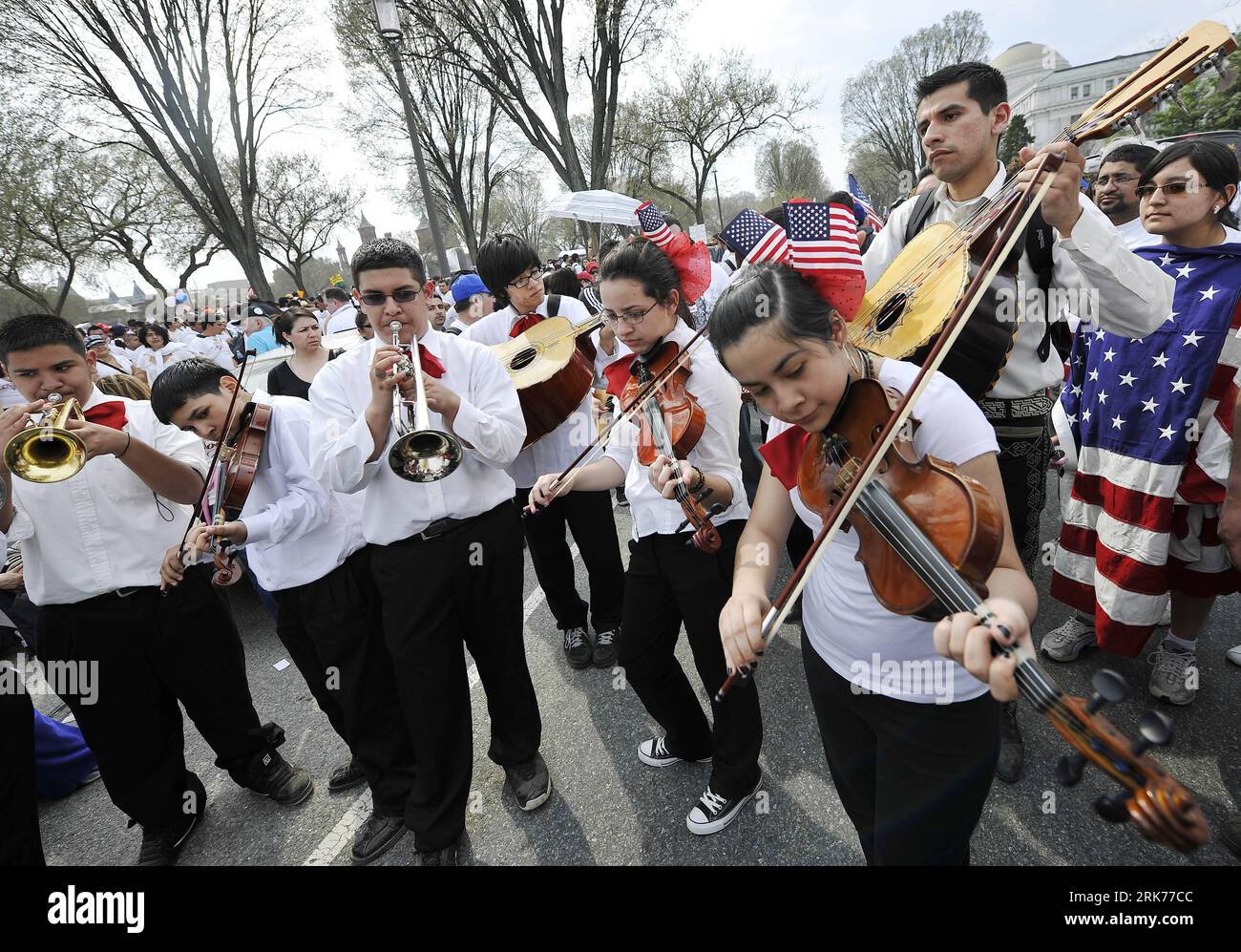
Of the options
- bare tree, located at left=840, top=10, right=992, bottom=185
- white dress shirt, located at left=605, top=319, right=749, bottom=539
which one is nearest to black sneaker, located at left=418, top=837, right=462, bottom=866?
white dress shirt, located at left=605, top=319, right=749, bottom=539

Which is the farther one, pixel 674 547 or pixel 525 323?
pixel 525 323

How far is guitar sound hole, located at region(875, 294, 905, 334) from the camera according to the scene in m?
2.03

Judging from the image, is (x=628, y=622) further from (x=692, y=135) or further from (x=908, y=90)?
(x=908, y=90)

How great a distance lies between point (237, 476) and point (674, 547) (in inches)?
73.2

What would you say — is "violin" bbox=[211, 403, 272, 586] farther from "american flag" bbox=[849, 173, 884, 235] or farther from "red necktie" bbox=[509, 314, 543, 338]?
"american flag" bbox=[849, 173, 884, 235]

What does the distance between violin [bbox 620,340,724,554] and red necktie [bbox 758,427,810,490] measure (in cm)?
40

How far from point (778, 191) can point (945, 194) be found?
1906 inches

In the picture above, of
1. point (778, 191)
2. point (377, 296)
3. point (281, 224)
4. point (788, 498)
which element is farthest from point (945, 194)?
point (778, 191)

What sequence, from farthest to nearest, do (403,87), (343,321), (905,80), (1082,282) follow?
(905,80) < (403,87) < (343,321) < (1082,282)

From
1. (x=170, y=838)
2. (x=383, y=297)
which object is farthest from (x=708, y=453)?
(x=170, y=838)

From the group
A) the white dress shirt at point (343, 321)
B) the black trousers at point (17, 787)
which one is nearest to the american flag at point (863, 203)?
the white dress shirt at point (343, 321)

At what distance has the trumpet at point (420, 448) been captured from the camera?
2051 millimetres

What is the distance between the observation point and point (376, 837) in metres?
2.65

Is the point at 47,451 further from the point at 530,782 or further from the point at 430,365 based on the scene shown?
the point at 530,782
